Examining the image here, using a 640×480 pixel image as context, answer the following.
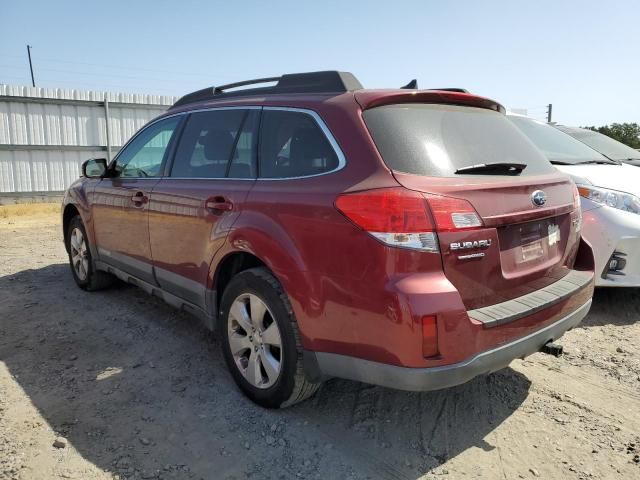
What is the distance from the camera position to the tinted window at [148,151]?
13.4 feet

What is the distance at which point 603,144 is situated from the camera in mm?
7070

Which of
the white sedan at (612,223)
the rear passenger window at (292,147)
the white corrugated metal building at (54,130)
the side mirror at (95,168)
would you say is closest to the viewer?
the rear passenger window at (292,147)

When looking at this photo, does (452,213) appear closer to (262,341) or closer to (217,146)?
(262,341)

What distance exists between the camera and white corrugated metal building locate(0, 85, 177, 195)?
531 inches

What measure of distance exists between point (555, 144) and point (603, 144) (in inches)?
77.2

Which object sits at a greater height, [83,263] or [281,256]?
[281,256]

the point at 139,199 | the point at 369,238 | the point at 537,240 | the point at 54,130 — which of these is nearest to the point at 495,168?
the point at 537,240

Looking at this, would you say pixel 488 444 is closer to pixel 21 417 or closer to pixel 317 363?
pixel 317 363

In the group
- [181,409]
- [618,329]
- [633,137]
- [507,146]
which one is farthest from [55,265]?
[633,137]

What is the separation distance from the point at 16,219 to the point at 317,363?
38.1 feet

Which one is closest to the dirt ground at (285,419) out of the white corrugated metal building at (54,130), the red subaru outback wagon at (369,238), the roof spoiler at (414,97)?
the red subaru outback wagon at (369,238)

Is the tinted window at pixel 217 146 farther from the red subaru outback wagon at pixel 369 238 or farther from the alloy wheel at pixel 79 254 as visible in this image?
the alloy wheel at pixel 79 254

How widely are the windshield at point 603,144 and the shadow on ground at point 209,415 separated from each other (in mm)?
4720

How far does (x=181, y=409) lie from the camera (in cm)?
301
